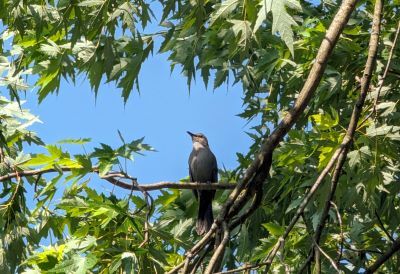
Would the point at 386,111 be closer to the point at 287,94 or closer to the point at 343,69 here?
the point at 343,69

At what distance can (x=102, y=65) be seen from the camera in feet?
15.0

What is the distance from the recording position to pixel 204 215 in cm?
648

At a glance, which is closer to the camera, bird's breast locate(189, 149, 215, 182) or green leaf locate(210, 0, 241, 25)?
green leaf locate(210, 0, 241, 25)

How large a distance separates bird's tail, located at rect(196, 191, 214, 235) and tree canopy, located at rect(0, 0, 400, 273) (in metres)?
0.08

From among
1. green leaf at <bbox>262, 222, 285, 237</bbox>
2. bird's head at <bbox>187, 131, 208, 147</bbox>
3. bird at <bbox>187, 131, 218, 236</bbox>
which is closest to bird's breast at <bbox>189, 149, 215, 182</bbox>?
bird at <bbox>187, 131, 218, 236</bbox>

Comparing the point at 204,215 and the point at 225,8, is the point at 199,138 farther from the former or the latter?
the point at 225,8

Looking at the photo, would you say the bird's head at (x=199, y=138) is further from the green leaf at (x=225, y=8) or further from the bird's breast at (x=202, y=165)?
the green leaf at (x=225, y=8)

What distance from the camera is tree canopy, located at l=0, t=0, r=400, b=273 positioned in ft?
12.4

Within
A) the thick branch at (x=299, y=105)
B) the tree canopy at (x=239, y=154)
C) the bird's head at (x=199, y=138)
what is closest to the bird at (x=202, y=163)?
the bird's head at (x=199, y=138)

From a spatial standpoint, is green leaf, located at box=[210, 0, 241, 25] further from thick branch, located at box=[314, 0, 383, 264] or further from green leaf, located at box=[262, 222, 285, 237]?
green leaf, located at box=[262, 222, 285, 237]

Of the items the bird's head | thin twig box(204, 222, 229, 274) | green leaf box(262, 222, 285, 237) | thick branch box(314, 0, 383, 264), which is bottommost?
the bird's head

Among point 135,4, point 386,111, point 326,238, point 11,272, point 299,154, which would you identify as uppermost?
point 135,4

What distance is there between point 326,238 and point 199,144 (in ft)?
13.7

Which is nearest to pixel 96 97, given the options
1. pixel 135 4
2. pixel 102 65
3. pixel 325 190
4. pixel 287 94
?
pixel 102 65
